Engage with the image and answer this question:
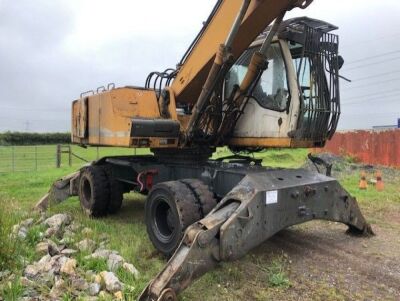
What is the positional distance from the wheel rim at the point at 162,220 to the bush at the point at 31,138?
41.5 metres

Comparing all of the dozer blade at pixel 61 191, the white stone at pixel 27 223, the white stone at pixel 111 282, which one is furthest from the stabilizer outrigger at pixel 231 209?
the dozer blade at pixel 61 191

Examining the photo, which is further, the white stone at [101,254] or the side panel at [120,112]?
the side panel at [120,112]

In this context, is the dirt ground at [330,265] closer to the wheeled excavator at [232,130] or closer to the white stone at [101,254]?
the wheeled excavator at [232,130]

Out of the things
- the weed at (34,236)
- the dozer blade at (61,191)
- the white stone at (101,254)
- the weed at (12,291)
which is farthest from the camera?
the dozer blade at (61,191)

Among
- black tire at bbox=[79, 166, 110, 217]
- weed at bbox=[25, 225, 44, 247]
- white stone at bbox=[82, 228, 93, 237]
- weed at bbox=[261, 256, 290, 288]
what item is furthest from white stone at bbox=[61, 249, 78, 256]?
black tire at bbox=[79, 166, 110, 217]

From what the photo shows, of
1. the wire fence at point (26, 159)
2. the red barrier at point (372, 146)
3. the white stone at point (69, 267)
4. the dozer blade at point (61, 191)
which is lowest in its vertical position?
the wire fence at point (26, 159)

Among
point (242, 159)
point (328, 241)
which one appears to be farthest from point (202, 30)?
point (328, 241)

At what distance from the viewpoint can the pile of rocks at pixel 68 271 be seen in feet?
14.2

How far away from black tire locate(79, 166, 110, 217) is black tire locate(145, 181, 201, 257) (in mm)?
2478

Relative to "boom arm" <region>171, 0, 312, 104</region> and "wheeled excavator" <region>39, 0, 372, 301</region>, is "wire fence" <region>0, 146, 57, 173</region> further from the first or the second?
"boom arm" <region>171, 0, 312, 104</region>

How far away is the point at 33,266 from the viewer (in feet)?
16.0

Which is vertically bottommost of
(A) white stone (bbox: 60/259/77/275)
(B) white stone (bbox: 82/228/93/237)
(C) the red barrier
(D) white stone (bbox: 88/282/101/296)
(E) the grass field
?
(E) the grass field

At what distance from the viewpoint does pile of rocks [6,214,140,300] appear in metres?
4.34

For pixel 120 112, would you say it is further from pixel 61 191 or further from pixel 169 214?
pixel 61 191
